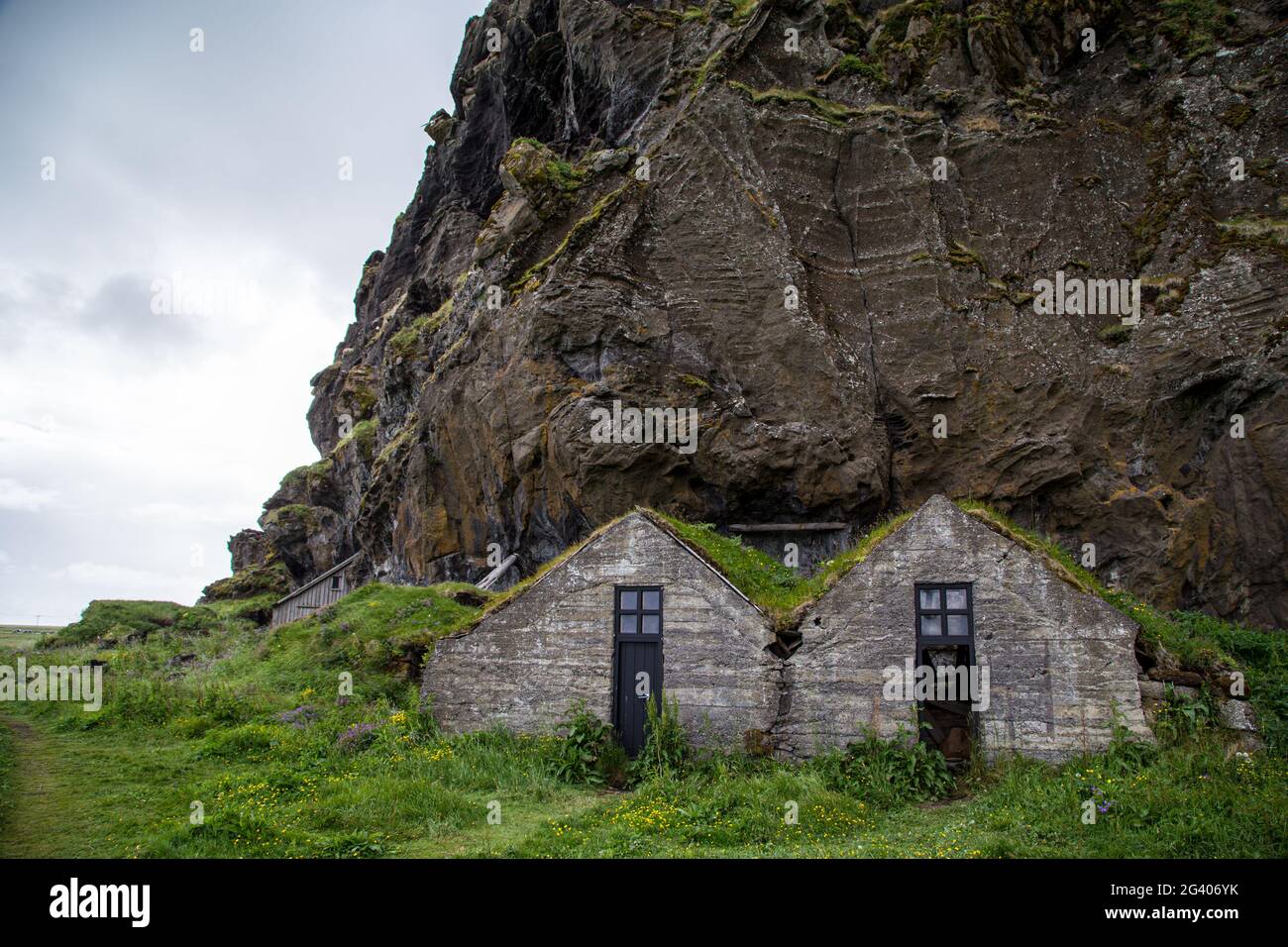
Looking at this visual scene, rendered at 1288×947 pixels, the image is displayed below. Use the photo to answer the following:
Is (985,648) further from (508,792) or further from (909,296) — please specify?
(909,296)

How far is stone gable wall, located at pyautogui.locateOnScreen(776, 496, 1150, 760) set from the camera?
13.0 metres

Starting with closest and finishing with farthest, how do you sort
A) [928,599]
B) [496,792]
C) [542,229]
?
1. [496,792]
2. [928,599]
3. [542,229]

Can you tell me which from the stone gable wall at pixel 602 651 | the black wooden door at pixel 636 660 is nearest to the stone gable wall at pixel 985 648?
the stone gable wall at pixel 602 651

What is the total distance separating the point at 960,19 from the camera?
25844 mm

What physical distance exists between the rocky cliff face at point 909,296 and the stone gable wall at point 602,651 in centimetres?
676

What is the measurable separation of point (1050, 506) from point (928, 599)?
364 inches

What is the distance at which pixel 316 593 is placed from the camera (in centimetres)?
3506

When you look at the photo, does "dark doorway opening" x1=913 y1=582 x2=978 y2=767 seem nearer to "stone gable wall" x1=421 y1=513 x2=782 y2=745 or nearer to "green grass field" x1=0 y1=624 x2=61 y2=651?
"stone gable wall" x1=421 y1=513 x2=782 y2=745

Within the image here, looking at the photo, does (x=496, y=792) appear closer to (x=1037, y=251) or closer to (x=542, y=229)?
(x=542, y=229)

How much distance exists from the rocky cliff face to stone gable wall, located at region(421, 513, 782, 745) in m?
6.76

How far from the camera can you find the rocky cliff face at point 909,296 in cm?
2069

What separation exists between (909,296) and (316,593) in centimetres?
2577

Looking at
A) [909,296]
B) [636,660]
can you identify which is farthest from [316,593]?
[909,296]
